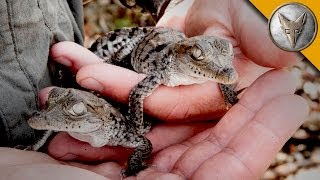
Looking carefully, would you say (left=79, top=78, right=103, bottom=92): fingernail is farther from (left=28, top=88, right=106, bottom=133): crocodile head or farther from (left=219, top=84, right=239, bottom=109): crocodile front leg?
(left=219, top=84, right=239, bottom=109): crocodile front leg

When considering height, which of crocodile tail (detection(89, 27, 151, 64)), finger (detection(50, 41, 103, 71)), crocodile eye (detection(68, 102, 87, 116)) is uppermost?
finger (detection(50, 41, 103, 71))

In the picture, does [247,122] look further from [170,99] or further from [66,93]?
[66,93]

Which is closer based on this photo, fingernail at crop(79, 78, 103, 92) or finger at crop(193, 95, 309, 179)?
finger at crop(193, 95, 309, 179)

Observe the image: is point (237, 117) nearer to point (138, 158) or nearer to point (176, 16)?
point (138, 158)

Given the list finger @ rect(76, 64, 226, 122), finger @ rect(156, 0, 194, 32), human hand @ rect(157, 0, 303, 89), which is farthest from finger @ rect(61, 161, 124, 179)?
finger @ rect(156, 0, 194, 32)

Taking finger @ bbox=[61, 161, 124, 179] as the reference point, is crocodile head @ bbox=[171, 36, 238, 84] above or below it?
above

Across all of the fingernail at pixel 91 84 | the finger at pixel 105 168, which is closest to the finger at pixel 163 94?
the fingernail at pixel 91 84
